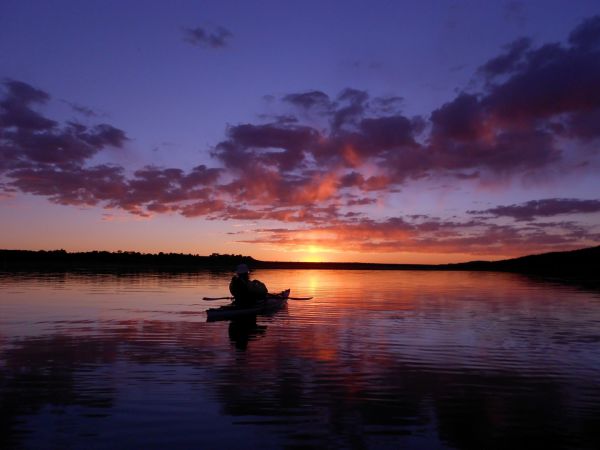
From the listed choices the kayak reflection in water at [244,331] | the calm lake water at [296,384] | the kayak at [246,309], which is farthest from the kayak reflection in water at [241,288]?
the calm lake water at [296,384]

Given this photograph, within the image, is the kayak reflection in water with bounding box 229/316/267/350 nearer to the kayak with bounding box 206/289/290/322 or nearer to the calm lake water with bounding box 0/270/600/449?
the calm lake water with bounding box 0/270/600/449

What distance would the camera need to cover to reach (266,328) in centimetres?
3181

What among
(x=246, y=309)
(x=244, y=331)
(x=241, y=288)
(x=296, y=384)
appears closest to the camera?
(x=296, y=384)

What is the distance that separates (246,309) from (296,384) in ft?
68.6

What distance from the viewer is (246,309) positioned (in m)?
37.3

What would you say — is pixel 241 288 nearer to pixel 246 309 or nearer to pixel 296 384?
pixel 246 309

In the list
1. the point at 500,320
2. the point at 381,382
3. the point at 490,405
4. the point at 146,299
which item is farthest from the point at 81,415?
the point at 146,299

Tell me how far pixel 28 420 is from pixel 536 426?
12.7 meters

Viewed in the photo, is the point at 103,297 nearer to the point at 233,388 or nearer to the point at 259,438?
the point at 233,388

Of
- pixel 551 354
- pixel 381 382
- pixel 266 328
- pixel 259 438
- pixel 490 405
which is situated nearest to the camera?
pixel 259 438

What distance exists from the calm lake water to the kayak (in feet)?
4.05

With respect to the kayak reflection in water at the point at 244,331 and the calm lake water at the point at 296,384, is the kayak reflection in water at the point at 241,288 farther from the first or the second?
the calm lake water at the point at 296,384

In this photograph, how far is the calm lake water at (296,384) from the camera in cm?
1189

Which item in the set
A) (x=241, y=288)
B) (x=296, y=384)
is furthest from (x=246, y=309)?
(x=296, y=384)
